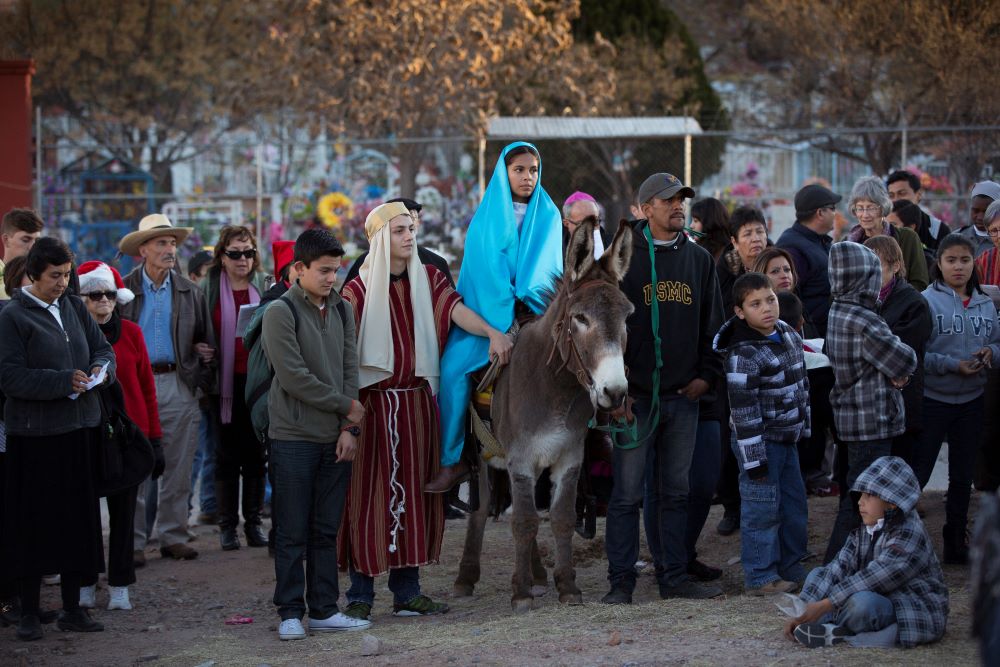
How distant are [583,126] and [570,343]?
14480 mm

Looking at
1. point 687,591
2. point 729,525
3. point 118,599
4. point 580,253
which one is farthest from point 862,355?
point 118,599

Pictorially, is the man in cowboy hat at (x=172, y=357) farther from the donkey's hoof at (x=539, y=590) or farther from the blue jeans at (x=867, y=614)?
the blue jeans at (x=867, y=614)

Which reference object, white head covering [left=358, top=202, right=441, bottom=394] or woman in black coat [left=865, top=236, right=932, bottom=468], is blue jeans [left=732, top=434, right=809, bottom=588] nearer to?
woman in black coat [left=865, top=236, right=932, bottom=468]

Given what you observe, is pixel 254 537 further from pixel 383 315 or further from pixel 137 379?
pixel 383 315

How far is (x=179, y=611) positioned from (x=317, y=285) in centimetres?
242

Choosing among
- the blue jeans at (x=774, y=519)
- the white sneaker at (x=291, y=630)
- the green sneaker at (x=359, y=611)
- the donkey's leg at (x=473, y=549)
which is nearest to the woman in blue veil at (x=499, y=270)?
the donkey's leg at (x=473, y=549)

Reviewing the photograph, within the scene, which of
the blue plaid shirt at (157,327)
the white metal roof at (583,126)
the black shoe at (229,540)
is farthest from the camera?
the white metal roof at (583,126)

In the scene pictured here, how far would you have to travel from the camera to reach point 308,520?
6789 millimetres

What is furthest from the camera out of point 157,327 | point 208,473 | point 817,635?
point 208,473

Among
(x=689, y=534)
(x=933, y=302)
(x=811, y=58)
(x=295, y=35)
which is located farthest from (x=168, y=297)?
(x=811, y=58)

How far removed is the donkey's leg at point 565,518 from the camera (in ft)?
22.5

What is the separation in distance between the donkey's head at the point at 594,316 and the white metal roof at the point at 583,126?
1309cm

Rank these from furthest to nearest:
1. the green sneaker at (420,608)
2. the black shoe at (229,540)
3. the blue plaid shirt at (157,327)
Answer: the black shoe at (229,540) < the blue plaid shirt at (157,327) < the green sneaker at (420,608)

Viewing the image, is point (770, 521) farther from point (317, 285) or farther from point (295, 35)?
point (295, 35)
